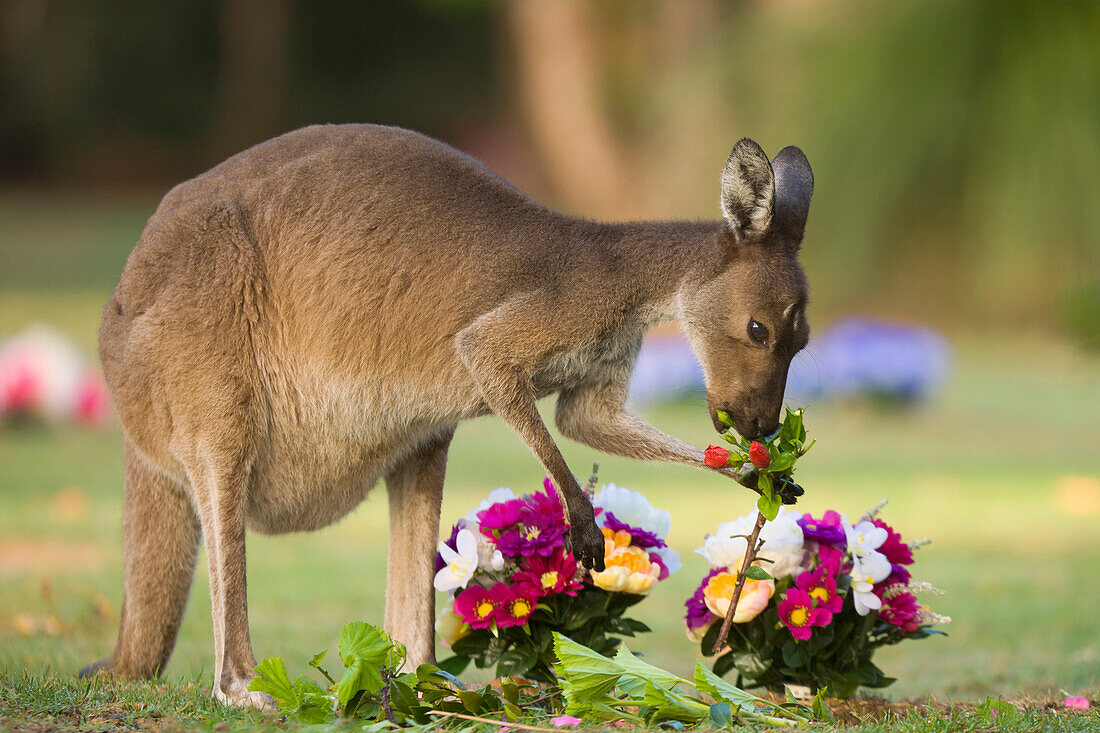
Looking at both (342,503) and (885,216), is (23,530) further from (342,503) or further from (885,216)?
(885,216)

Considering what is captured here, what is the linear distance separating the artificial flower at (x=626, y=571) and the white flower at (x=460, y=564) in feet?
1.13

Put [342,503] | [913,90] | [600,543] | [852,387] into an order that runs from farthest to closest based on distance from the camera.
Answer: [913,90] → [852,387] → [342,503] → [600,543]

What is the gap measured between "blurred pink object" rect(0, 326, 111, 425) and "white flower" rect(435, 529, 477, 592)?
7.04 m

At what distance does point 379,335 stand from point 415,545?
2.20 feet

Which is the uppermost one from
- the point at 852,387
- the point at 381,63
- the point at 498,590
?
the point at 381,63

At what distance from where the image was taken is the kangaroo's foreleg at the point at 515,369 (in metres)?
3.66

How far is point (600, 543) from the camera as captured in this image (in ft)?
11.7

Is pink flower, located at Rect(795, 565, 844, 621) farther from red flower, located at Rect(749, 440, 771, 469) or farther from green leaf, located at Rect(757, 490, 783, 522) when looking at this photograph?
red flower, located at Rect(749, 440, 771, 469)

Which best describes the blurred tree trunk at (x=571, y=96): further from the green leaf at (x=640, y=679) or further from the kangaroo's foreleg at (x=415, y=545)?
the green leaf at (x=640, y=679)

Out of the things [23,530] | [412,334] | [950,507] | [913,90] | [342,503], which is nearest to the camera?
[412,334]

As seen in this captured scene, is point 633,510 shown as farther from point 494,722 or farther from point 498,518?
point 494,722

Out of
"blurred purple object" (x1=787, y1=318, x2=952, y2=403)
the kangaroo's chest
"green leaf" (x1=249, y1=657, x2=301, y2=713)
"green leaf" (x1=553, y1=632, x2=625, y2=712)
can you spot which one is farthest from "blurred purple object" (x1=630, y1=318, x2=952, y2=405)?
"green leaf" (x1=249, y1=657, x2=301, y2=713)

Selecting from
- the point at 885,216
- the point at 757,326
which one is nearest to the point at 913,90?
the point at 885,216

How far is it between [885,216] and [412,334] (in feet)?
34.0
